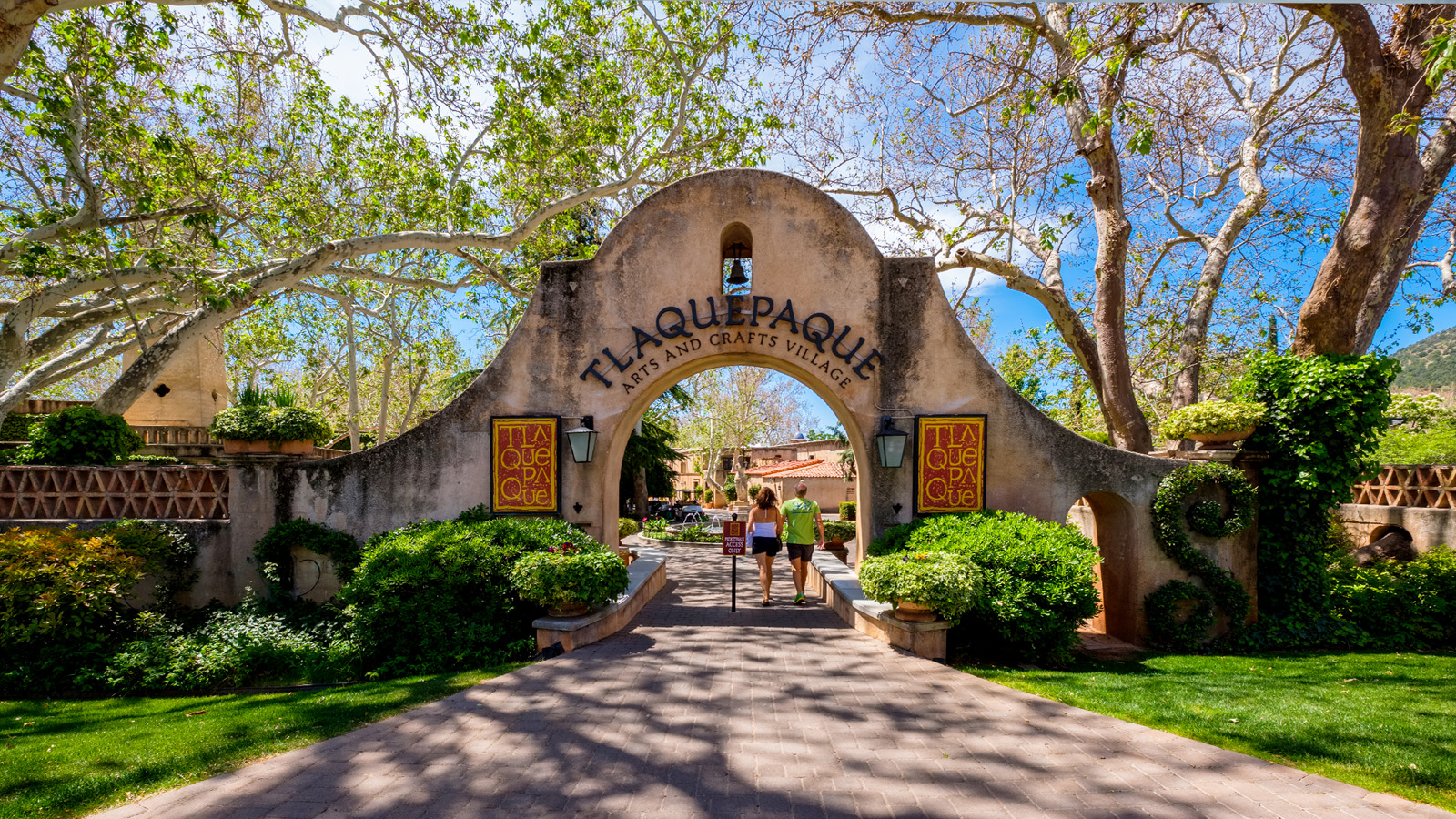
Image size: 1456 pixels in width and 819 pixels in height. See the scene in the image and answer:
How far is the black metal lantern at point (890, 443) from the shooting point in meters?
9.33

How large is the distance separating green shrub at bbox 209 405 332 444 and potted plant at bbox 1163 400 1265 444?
12.4 metres

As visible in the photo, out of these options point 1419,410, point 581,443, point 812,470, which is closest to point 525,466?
point 581,443

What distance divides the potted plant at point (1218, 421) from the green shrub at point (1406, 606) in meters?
2.82

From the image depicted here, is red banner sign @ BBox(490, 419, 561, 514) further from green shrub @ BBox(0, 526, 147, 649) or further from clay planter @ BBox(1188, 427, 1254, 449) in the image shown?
clay planter @ BBox(1188, 427, 1254, 449)

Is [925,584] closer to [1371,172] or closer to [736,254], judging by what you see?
[736,254]

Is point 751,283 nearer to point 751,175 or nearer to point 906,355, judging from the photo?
point 751,175

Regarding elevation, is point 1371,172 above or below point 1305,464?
above

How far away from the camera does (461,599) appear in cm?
789

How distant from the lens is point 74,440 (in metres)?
9.91

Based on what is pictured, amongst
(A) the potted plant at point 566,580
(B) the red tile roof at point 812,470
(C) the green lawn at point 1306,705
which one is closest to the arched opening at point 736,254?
(A) the potted plant at point 566,580

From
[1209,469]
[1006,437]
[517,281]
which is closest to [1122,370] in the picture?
[1209,469]

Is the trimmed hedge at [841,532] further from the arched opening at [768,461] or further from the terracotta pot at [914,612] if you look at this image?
the terracotta pot at [914,612]

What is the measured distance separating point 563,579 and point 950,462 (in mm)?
5492

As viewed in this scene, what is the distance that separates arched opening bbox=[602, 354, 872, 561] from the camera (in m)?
9.90
